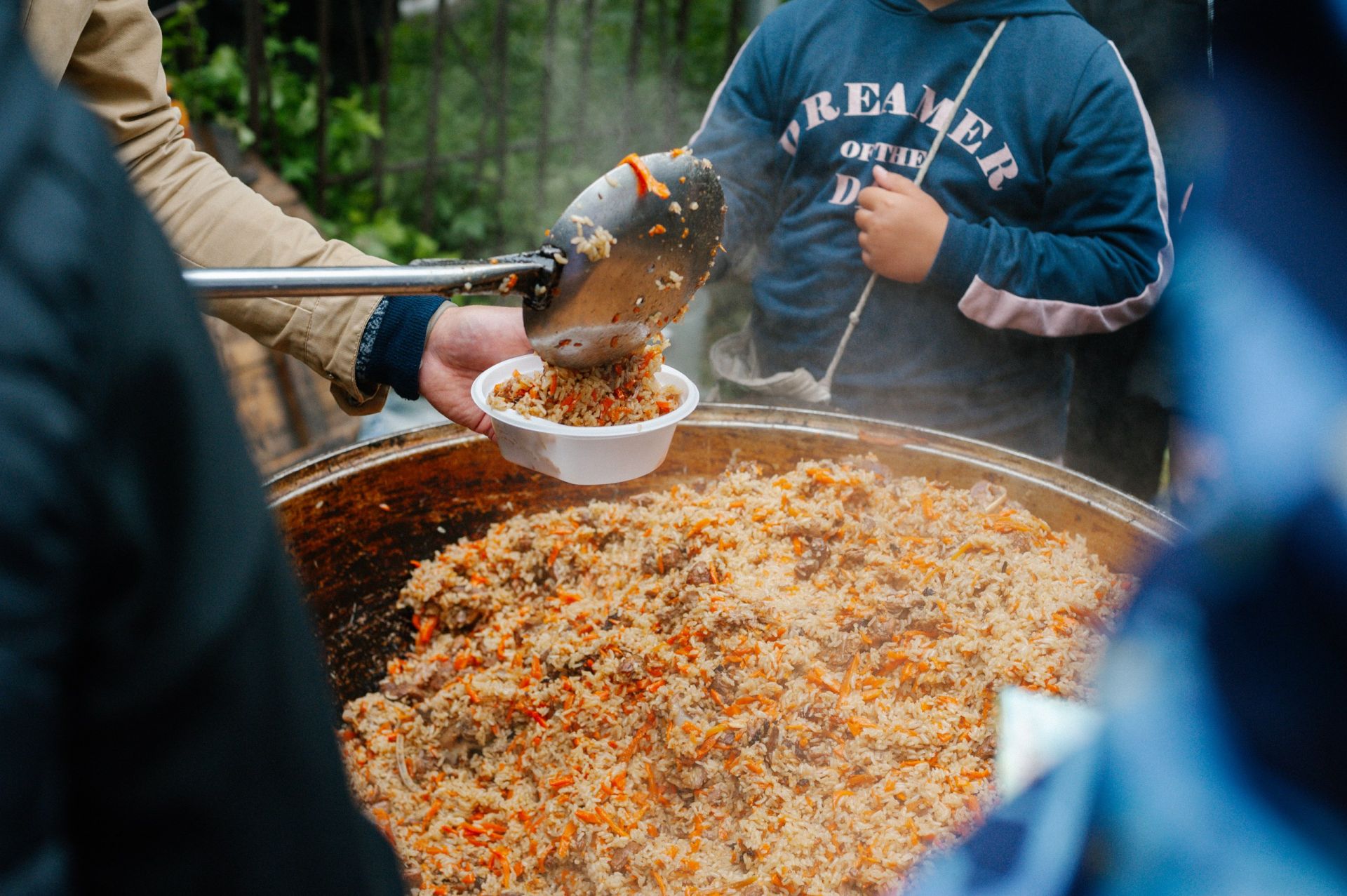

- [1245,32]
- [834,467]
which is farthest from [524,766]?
[1245,32]

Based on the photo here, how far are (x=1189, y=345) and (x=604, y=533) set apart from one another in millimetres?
1693

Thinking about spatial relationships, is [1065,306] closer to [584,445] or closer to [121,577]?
[584,445]

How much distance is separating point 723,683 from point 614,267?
83cm

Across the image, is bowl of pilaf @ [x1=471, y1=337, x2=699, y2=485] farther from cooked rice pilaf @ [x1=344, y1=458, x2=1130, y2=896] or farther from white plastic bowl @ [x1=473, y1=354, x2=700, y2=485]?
cooked rice pilaf @ [x1=344, y1=458, x2=1130, y2=896]

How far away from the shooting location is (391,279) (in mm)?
1170

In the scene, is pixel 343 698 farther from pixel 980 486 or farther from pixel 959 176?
pixel 959 176

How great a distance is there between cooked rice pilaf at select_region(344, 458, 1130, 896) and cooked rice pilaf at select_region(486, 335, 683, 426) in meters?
0.42

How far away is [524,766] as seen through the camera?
186cm

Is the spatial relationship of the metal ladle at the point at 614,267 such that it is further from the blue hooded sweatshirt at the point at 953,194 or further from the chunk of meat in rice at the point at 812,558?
the blue hooded sweatshirt at the point at 953,194

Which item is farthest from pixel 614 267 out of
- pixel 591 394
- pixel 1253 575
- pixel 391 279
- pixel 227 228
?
pixel 1253 575

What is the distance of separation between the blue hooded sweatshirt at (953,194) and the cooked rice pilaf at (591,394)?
127 cm

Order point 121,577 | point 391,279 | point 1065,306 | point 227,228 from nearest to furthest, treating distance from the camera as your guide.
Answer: point 121,577 < point 391,279 < point 227,228 < point 1065,306

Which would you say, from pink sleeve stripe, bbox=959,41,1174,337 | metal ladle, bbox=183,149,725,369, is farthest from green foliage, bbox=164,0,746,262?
metal ladle, bbox=183,149,725,369

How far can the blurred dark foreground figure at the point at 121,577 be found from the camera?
0.42 m
